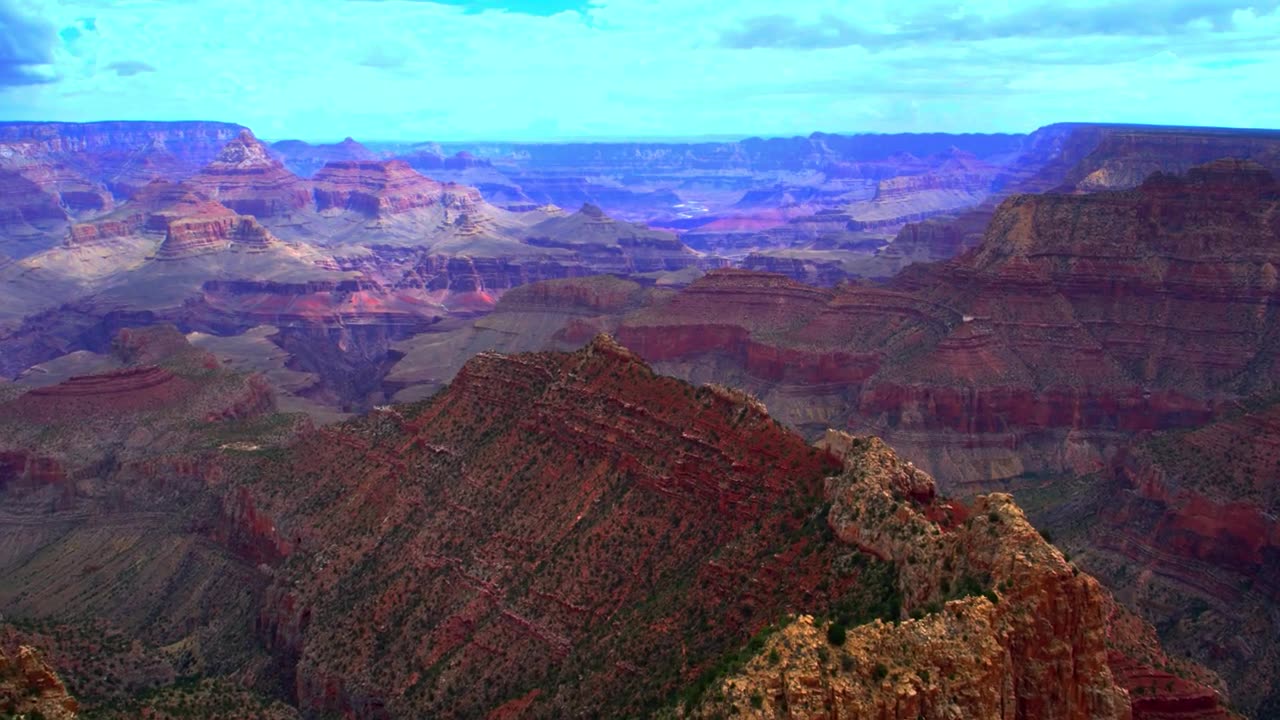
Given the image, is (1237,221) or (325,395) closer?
(1237,221)

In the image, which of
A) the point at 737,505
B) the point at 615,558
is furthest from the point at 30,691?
the point at 737,505

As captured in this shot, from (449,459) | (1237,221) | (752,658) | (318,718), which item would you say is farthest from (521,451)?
(1237,221)

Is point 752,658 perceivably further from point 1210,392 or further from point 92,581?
point 1210,392

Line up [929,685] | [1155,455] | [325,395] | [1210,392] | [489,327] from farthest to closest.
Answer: [489,327], [325,395], [1210,392], [1155,455], [929,685]

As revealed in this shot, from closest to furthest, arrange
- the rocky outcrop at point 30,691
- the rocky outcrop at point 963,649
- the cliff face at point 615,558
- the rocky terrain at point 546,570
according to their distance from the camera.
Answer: the rocky outcrop at point 963,649 → the rocky terrain at point 546,570 → the cliff face at point 615,558 → the rocky outcrop at point 30,691

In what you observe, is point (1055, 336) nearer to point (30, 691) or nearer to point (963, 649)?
point (963, 649)

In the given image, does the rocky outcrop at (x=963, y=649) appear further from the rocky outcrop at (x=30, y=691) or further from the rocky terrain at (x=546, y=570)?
the rocky outcrop at (x=30, y=691)

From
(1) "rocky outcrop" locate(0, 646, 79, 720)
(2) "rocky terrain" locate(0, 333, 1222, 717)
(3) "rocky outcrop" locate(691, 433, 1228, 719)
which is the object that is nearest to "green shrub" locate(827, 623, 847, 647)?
(3) "rocky outcrop" locate(691, 433, 1228, 719)

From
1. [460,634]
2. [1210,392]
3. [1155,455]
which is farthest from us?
[1210,392]

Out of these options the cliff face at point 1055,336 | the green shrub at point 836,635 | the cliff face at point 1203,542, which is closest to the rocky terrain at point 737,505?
the green shrub at point 836,635
